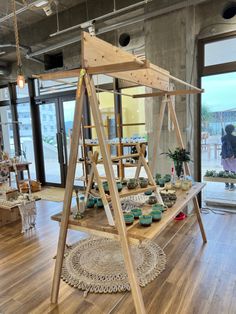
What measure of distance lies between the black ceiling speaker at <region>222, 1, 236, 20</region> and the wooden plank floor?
118 inches

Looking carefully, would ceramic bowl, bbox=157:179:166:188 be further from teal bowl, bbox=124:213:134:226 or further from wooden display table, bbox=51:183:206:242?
teal bowl, bbox=124:213:134:226

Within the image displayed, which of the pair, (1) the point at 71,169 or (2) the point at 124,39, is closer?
(1) the point at 71,169

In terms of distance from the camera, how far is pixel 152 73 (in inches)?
91.6

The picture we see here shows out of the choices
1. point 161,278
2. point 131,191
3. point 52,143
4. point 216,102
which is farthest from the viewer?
point 52,143

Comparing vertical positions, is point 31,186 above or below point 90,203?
below

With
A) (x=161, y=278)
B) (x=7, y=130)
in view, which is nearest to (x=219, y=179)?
(x=161, y=278)

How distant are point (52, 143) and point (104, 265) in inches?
166

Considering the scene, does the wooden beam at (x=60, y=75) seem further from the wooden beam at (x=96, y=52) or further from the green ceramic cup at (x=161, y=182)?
→ the green ceramic cup at (x=161, y=182)

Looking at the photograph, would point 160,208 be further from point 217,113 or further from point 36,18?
point 36,18

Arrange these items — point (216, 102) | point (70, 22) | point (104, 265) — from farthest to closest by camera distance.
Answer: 1. point (70, 22)
2. point (216, 102)
3. point (104, 265)

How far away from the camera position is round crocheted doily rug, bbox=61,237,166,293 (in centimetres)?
211

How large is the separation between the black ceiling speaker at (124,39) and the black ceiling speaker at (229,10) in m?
1.67

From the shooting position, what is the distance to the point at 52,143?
6031 mm

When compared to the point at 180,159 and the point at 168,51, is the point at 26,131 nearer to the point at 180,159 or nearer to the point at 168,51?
the point at 168,51
